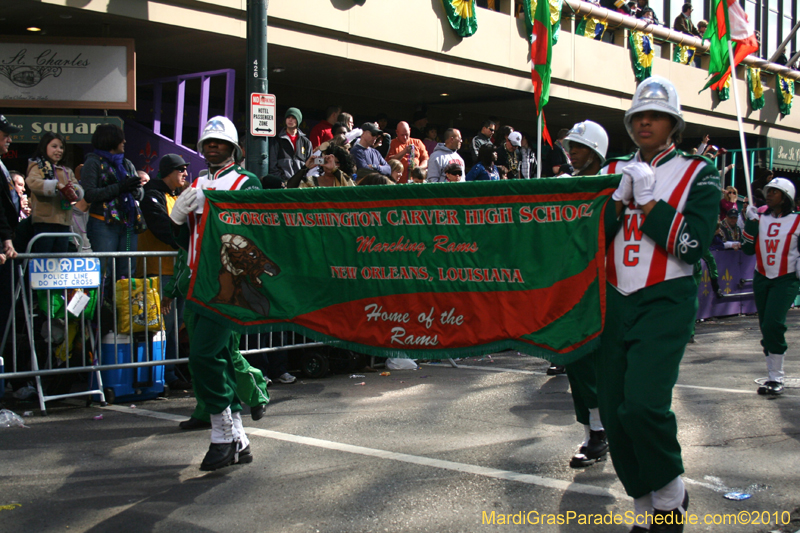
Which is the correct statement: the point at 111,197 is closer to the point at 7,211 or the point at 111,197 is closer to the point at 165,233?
the point at 165,233

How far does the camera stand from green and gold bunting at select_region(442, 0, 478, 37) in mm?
16375

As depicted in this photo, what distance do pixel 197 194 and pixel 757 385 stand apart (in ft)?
19.5

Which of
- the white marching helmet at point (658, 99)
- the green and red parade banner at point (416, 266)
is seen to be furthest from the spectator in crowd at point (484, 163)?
the white marching helmet at point (658, 99)

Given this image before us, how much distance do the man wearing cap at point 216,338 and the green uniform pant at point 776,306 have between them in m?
5.35

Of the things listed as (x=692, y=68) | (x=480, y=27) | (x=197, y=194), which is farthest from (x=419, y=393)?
(x=692, y=68)

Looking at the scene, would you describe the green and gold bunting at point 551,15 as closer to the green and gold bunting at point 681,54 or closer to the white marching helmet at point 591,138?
the green and gold bunting at point 681,54

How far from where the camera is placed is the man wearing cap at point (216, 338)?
5055 mm

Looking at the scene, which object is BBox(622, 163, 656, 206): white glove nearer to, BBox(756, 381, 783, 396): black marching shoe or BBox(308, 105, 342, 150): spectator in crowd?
BBox(756, 381, 783, 396): black marching shoe

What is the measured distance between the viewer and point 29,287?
24.1 feet

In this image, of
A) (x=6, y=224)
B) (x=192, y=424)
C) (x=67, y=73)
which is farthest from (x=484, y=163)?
(x=67, y=73)

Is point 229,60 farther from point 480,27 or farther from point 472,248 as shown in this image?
point 472,248

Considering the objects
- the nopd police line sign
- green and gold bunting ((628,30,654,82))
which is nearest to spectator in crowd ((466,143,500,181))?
the nopd police line sign

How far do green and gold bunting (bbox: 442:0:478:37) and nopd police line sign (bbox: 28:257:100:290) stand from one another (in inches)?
433

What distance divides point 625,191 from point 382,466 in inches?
94.4
